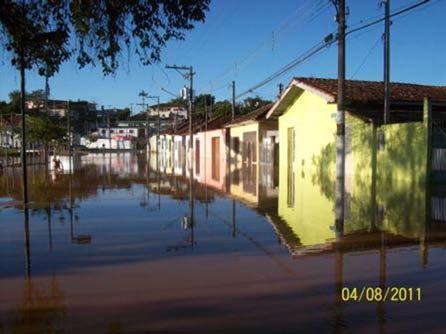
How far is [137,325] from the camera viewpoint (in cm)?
529

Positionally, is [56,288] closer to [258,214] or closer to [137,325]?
[137,325]

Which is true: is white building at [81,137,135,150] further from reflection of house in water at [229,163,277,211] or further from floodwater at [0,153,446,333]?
floodwater at [0,153,446,333]

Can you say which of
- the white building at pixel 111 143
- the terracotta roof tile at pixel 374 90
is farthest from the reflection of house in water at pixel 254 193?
the white building at pixel 111 143

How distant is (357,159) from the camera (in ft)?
76.4

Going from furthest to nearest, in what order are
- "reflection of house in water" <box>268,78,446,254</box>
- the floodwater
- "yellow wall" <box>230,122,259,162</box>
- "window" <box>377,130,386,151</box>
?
"yellow wall" <box>230,122,259,162</box>, "window" <box>377,130,386,151</box>, "reflection of house in water" <box>268,78,446,254</box>, the floodwater

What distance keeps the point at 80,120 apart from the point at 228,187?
124277mm

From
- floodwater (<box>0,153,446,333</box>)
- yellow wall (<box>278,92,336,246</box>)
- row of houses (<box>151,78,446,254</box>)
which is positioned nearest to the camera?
floodwater (<box>0,153,446,333</box>)

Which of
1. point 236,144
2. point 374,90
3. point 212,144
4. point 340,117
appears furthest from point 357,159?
point 212,144

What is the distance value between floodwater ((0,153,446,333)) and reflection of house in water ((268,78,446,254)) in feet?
0.38

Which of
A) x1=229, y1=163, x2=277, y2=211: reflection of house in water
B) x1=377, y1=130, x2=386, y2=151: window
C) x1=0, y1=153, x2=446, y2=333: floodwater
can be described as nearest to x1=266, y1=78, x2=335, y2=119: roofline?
x1=377, y1=130, x2=386, y2=151: window

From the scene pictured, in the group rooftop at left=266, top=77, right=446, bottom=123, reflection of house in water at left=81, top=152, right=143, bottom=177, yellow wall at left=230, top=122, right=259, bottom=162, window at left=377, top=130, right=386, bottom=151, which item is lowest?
reflection of house in water at left=81, top=152, right=143, bottom=177

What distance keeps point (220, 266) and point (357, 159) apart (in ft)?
54.5

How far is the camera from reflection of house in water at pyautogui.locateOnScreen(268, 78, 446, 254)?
11539mm

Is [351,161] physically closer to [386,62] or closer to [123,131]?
[386,62]
